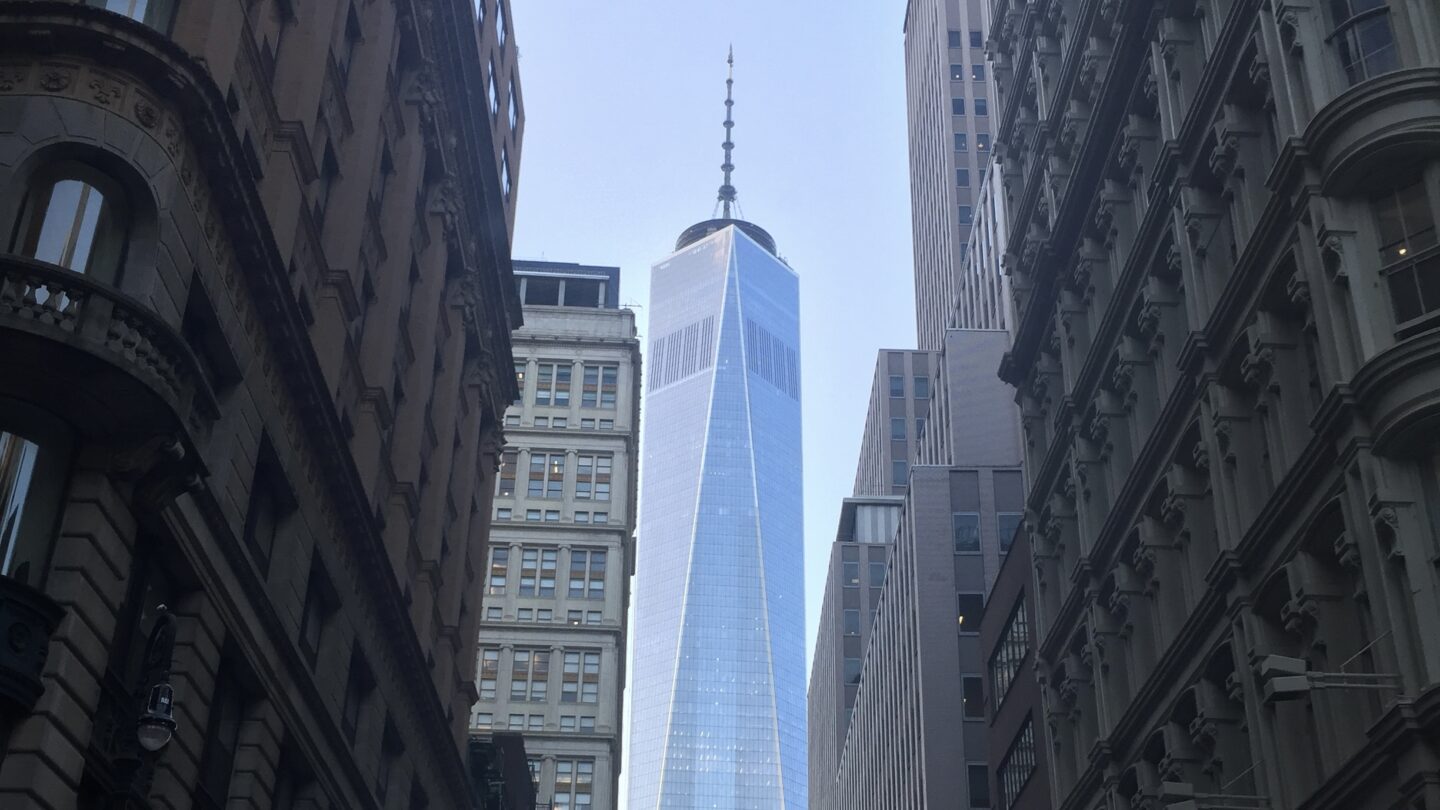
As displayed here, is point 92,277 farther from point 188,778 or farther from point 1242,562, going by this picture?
point 1242,562

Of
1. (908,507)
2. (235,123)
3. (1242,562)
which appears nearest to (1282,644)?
(1242,562)

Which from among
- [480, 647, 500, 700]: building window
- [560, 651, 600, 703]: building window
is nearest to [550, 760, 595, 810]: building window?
[560, 651, 600, 703]: building window

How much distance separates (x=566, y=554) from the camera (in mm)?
119000

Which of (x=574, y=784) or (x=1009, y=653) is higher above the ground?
(x=574, y=784)

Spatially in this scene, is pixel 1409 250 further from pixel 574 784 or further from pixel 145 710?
pixel 574 784

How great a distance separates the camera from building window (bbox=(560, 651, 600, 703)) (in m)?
115

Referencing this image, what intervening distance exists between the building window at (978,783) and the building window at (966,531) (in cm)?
1325

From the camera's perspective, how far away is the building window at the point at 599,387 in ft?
407

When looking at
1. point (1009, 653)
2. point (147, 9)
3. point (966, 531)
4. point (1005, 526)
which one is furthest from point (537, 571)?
point (147, 9)

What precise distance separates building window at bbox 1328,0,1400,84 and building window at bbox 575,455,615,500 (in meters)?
92.6

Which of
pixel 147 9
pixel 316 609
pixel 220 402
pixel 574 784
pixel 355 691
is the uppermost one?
pixel 574 784

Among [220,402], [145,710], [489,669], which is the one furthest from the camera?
[489,669]

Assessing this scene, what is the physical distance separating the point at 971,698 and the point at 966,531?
34.2ft

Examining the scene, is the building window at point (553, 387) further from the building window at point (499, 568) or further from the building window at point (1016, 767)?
the building window at point (1016, 767)
